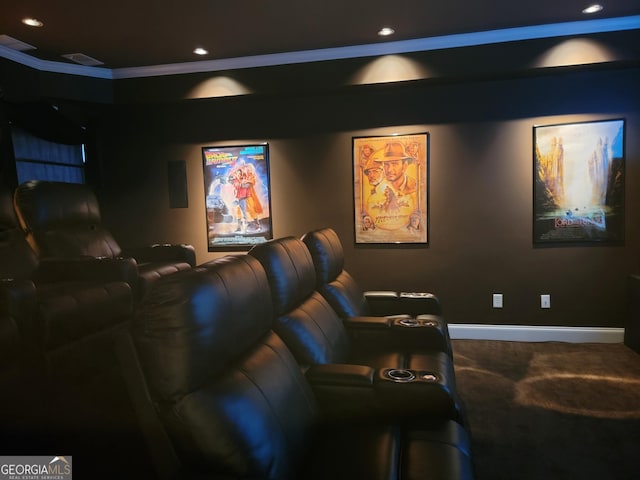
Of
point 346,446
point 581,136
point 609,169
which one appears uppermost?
point 581,136

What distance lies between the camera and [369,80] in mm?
3426

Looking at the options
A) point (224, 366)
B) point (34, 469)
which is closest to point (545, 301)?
point (224, 366)

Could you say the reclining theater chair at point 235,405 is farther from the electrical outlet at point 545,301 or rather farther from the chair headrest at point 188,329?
the electrical outlet at point 545,301

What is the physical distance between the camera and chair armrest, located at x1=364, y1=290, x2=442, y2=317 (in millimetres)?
2857

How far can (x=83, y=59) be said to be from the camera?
359cm

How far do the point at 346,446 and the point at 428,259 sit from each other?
8.49 feet

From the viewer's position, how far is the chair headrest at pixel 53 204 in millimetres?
3393

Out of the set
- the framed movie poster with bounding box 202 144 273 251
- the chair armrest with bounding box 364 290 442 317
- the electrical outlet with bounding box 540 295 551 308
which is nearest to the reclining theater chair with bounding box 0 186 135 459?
the framed movie poster with bounding box 202 144 273 251

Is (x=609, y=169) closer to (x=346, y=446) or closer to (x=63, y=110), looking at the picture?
(x=346, y=446)

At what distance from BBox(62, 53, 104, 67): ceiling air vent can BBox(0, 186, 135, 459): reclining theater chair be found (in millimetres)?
1316

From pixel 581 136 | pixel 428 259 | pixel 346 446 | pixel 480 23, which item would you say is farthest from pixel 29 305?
pixel 581 136

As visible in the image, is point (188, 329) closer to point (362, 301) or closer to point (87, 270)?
point (362, 301)

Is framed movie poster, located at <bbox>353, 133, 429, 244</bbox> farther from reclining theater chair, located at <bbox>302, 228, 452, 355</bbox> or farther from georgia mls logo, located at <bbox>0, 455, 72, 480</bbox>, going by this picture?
georgia mls logo, located at <bbox>0, 455, 72, 480</bbox>

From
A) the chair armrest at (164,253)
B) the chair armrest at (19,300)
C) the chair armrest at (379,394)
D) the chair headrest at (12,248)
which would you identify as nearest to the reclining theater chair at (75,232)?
the chair armrest at (164,253)
